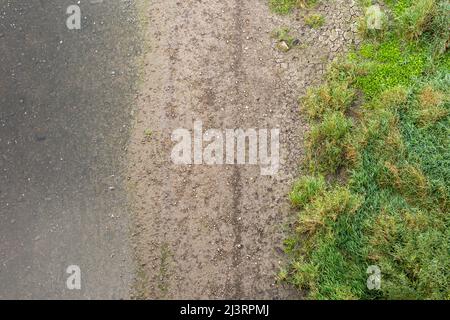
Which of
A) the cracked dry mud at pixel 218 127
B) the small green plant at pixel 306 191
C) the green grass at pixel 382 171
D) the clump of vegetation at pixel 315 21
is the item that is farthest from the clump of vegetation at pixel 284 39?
the small green plant at pixel 306 191

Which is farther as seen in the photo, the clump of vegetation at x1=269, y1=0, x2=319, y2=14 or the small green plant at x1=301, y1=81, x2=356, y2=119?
the clump of vegetation at x1=269, y1=0, x2=319, y2=14

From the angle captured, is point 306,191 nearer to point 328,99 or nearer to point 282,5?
point 328,99

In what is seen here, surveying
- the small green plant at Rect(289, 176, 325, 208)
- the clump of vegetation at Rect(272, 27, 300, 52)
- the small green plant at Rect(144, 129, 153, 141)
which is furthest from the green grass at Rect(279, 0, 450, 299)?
the small green plant at Rect(144, 129, 153, 141)

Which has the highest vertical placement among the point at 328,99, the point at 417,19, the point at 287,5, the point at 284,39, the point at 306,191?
the point at 287,5

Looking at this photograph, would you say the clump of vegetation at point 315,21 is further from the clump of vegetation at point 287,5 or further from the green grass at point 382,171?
the green grass at point 382,171

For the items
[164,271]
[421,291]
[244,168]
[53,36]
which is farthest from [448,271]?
[53,36]

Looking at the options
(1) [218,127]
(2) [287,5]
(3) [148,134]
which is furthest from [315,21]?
(3) [148,134]

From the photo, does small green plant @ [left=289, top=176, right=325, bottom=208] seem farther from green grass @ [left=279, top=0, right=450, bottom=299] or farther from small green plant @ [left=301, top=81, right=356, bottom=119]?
small green plant @ [left=301, top=81, right=356, bottom=119]
